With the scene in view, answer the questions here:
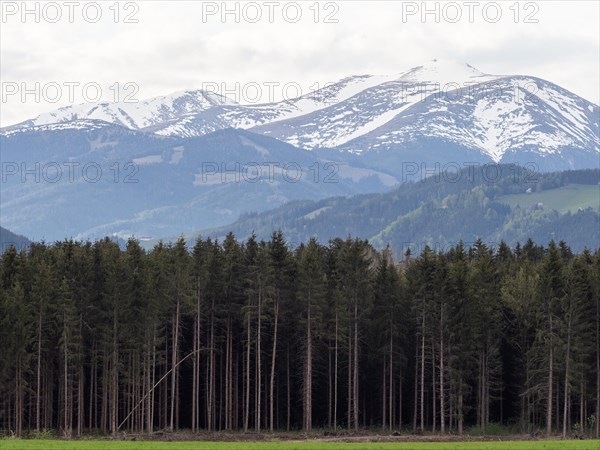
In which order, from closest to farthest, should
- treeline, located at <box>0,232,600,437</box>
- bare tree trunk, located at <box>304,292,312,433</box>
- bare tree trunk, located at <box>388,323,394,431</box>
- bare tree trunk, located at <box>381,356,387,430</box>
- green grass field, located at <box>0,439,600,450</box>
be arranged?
green grass field, located at <box>0,439,600,450</box> < treeline, located at <box>0,232,600,437</box> < bare tree trunk, located at <box>304,292,312,433</box> < bare tree trunk, located at <box>388,323,394,431</box> < bare tree trunk, located at <box>381,356,387,430</box>

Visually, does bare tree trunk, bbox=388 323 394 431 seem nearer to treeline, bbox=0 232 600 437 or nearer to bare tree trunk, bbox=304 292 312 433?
treeline, bbox=0 232 600 437

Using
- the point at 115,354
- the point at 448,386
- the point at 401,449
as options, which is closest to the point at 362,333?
the point at 448,386

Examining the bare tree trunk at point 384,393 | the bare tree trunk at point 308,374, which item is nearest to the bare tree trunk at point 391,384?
the bare tree trunk at point 384,393

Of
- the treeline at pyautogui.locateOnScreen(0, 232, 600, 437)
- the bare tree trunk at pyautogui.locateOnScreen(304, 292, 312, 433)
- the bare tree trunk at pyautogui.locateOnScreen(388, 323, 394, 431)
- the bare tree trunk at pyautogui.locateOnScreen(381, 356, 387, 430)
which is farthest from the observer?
the bare tree trunk at pyautogui.locateOnScreen(381, 356, 387, 430)

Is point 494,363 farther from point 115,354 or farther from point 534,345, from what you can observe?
point 115,354

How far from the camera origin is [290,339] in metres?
110

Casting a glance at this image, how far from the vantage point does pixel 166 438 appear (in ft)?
290

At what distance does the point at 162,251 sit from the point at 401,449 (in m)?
47.0

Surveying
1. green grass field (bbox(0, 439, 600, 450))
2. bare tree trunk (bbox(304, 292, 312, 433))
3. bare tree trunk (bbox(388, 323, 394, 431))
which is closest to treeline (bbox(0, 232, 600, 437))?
bare tree trunk (bbox(304, 292, 312, 433))

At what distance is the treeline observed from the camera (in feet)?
318

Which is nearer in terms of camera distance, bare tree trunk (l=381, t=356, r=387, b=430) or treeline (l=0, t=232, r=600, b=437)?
treeline (l=0, t=232, r=600, b=437)

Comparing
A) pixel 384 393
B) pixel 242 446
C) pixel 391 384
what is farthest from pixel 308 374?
pixel 242 446

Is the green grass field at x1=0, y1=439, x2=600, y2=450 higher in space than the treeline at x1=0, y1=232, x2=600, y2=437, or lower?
lower

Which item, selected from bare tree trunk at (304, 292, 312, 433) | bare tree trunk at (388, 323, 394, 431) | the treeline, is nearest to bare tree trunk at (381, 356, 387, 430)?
the treeline
